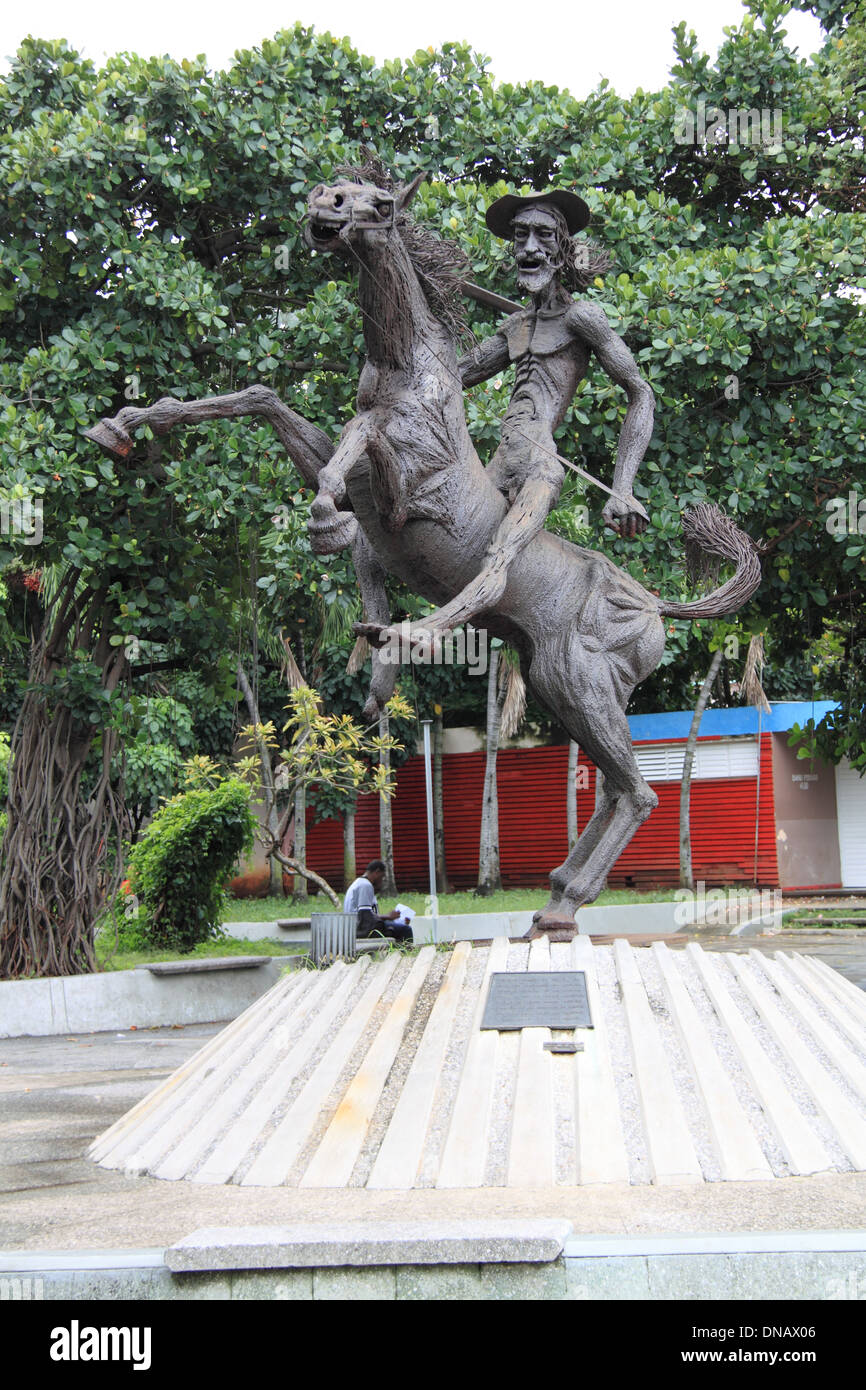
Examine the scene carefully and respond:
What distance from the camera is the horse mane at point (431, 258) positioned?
190 inches

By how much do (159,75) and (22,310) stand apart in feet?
5.89

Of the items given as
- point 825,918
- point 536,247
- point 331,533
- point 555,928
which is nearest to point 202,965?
point 555,928

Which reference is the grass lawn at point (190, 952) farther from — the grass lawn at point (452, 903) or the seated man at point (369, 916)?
the grass lawn at point (452, 903)

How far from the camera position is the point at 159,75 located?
8281mm

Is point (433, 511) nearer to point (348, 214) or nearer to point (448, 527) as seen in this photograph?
point (448, 527)

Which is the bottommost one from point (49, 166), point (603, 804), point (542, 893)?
point (542, 893)

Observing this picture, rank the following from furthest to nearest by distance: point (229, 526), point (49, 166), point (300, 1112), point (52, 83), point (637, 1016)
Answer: point (229, 526) → point (52, 83) → point (49, 166) → point (637, 1016) → point (300, 1112)

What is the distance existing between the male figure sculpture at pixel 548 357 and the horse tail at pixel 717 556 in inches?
22.7

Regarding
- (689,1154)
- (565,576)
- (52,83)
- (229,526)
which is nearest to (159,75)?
(52,83)

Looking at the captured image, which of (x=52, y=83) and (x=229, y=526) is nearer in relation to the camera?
(x=52, y=83)

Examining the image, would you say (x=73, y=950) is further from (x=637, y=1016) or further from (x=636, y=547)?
(x=637, y=1016)

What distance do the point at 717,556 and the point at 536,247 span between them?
1.66 metres

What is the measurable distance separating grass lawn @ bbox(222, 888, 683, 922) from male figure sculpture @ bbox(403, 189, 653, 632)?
9.10 meters

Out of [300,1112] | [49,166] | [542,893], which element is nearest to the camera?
[300,1112]
